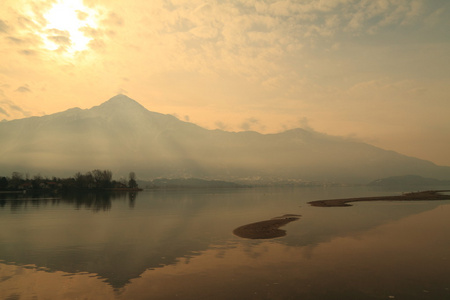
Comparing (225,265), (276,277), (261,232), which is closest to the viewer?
(276,277)

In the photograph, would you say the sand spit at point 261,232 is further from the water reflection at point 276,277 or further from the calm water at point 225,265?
the water reflection at point 276,277

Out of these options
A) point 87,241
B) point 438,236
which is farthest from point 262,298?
point 438,236

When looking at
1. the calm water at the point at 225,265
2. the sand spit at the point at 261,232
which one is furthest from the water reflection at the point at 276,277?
the sand spit at the point at 261,232

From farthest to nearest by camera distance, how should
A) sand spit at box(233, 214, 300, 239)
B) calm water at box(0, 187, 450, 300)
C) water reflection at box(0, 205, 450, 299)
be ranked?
sand spit at box(233, 214, 300, 239), calm water at box(0, 187, 450, 300), water reflection at box(0, 205, 450, 299)

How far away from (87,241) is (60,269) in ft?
47.4

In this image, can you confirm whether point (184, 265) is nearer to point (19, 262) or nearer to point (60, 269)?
point (60, 269)

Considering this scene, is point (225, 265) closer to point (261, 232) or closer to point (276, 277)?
point (276, 277)

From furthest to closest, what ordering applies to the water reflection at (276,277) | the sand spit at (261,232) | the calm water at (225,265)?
1. the sand spit at (261,232)
2. the calm water at (225,265)
3. the water reflection at (276,277)

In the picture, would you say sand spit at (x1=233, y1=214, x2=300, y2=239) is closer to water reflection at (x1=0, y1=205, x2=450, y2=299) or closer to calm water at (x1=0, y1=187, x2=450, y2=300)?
calm water at (x1=0, y1=187, x2=450, y2=300)

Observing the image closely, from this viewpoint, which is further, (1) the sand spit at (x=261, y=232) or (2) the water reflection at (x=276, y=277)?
(1) the sand spit at (x=261, y=232)

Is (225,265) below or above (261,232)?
above

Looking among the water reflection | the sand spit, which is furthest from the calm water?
the sand spit

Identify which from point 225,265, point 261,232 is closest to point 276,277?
point 225,265

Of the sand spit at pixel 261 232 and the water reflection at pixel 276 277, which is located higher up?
the water reflection at pixel 276 277
